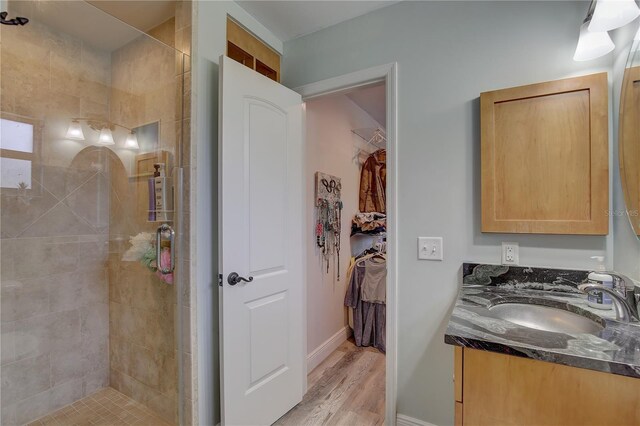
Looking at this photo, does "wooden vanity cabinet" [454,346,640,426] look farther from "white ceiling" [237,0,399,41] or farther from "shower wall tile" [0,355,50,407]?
"shower wall tile" [0,355,50,407]

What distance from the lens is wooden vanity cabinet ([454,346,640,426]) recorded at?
73 centimetres

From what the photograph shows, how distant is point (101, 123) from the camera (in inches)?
75.3

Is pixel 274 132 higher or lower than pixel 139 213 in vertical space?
higher

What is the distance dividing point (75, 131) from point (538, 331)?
2.52 m

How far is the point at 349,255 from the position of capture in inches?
129

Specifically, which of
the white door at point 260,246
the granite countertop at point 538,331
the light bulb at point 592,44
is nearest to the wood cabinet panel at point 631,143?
the light bulb at point 592,44

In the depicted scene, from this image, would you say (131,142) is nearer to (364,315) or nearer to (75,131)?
(75,131)

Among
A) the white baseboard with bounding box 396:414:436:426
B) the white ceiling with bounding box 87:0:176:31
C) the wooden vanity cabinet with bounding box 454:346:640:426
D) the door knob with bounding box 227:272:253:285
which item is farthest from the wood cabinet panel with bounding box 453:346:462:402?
the white ceiling with bounding box 87:0:176:31

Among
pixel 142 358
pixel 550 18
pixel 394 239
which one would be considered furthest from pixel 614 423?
pixel 142 358

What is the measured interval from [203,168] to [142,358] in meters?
1.29

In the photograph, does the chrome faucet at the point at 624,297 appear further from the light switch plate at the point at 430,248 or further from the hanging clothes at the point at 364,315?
the hanging clothes at the point at 364,315

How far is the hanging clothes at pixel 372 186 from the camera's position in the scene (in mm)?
3600

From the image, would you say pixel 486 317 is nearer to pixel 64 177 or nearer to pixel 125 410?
pixel 125 410

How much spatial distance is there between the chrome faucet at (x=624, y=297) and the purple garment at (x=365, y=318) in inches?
76.4
